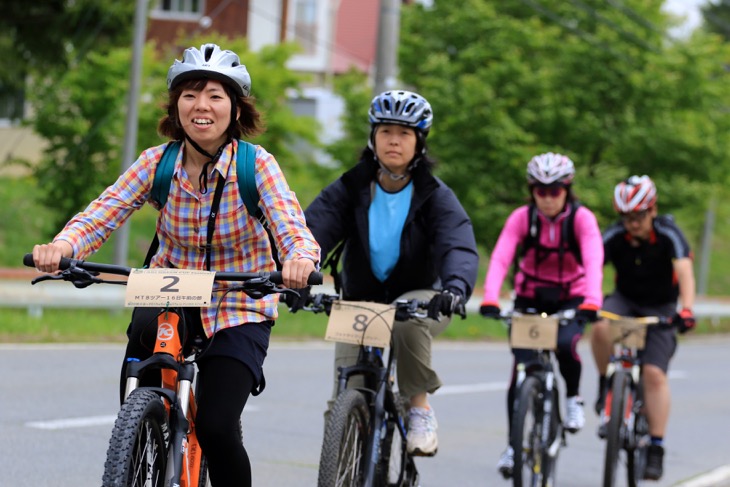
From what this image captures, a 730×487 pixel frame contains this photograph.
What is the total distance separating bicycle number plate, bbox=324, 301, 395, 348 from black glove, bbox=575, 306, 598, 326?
7.02 feet

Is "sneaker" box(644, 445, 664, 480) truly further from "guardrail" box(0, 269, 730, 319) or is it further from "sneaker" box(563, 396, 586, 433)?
"guardrail" box(0, 269, 730, 319)

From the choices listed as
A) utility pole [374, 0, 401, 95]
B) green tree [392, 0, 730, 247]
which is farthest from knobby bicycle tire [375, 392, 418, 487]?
green tree [392, 0, 730, 247]

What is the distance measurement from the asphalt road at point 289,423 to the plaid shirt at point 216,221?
8.58 feet

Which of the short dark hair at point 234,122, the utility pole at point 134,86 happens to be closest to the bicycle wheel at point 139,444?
the short dark hair at point 234,122

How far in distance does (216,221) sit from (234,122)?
378mm

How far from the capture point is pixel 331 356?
16000 mm

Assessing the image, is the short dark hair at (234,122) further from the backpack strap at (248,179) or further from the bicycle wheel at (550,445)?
the bicycle wheel at (550,445)

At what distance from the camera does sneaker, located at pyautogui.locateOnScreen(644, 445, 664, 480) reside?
855 cm

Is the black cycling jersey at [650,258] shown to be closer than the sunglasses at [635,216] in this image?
No

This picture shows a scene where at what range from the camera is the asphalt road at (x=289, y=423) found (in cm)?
787

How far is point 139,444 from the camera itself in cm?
413

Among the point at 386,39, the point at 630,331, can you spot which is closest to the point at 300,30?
the point at 386,39

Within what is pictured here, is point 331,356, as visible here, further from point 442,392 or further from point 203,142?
point 203,142

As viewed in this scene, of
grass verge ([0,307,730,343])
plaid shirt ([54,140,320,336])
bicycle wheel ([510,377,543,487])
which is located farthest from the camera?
grass verge ([0,307,730,343])
